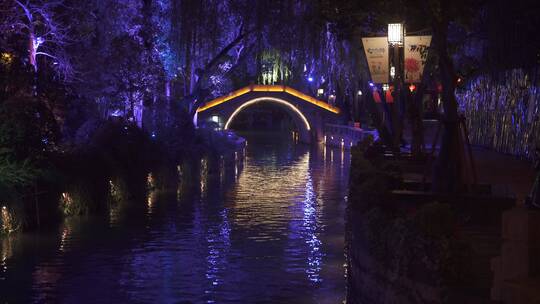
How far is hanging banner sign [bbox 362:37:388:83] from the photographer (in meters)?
18.9

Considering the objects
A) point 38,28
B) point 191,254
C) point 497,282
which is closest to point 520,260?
point 497,282

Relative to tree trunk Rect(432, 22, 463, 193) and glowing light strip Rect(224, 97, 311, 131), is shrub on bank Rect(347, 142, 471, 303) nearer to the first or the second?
tree trunk Rect(432, 22, 463, 193)

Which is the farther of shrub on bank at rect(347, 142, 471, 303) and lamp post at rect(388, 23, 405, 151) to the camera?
lamp post at rect(388, 23, 405, 151)

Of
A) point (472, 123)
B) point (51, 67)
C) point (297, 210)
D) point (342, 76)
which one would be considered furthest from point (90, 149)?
point (472, 123)

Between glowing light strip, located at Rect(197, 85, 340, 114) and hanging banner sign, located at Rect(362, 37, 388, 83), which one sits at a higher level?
glowing light strip, located at Rect(197, 85, 340, 114)

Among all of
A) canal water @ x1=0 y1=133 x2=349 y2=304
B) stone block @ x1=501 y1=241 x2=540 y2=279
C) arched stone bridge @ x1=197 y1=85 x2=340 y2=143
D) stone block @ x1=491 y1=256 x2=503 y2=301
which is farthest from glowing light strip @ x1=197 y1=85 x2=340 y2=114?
stone block @ x1=501 y1=241 x2=540 y2=279

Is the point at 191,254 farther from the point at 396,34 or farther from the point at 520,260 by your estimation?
the point at 520,260

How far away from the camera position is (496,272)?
8109 mm

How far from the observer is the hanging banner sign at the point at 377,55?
18906 mm

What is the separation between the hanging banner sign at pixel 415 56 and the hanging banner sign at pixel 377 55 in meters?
0.51

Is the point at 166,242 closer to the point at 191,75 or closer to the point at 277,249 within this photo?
the point at 277,249

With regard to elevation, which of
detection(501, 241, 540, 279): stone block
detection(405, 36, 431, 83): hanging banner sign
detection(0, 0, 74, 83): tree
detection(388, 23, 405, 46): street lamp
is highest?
detection(0, 0, 74, 83): tree

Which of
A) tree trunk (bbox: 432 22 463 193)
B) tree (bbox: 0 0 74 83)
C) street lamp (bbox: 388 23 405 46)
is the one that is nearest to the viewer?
tree trunk (bbox: 432 22 463 193)

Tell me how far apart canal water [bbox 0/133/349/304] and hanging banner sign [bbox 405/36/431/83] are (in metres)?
3.98
